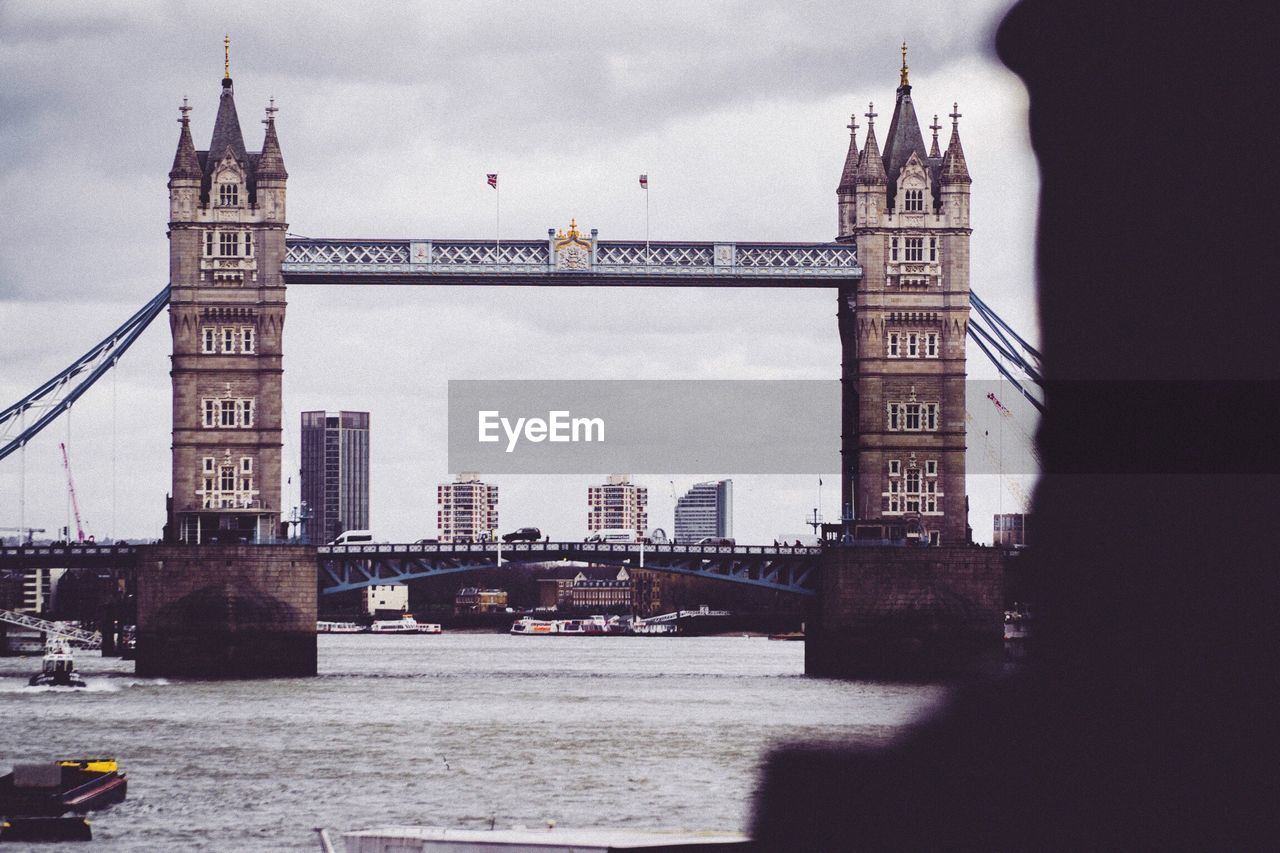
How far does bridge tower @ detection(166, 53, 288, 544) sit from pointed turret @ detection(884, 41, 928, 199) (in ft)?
→ 88.0

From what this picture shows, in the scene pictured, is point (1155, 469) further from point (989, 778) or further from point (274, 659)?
point (274, 659)

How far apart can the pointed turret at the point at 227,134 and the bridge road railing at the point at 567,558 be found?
18016mm

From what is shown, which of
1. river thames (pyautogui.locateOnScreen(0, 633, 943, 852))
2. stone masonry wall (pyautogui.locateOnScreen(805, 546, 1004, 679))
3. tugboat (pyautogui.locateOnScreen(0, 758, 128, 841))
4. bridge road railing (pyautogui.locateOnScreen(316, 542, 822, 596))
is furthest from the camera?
bridge road railing (pyautogui.locateOnScreen(316, 542, 822, 596))

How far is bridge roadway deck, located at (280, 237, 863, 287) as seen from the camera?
98.4 metres

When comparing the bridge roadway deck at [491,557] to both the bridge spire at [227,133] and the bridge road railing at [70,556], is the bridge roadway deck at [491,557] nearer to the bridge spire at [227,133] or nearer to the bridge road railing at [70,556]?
the bridge road railing at [70,556]

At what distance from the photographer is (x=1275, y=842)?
8891 millimetres

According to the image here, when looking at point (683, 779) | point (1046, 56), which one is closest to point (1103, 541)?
point (1046, 56)

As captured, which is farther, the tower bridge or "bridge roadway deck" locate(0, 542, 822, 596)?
"bridge roadway deck" locate(0, 542, 822, 596)

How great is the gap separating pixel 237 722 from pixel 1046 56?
65987mm

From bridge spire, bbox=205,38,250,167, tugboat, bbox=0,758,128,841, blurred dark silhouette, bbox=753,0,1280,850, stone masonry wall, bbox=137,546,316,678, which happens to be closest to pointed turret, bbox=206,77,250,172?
bridge spire, bbox=205,38,250,167

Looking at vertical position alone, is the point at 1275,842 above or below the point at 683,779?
above

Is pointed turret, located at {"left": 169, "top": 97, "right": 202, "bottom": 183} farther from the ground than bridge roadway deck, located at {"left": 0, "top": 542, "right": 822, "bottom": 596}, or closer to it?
farther from the ground

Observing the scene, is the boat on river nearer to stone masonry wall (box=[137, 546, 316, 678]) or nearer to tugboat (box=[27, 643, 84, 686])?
stone masonry wall (box=[137, 546, 316, 678])

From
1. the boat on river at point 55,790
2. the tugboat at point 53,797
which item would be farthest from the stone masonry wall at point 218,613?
the boat on river at point 55,790
